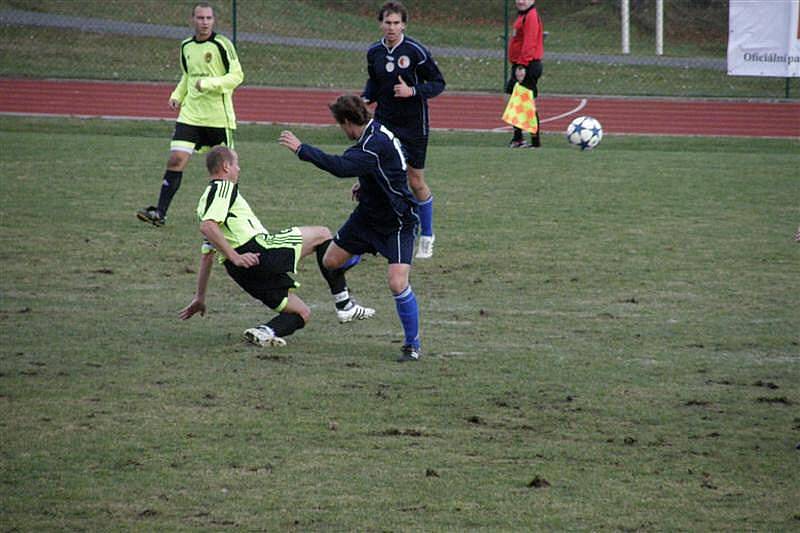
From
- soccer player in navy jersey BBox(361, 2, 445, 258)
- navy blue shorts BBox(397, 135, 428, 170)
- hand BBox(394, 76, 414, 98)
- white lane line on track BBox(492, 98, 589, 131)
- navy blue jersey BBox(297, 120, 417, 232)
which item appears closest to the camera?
navy blue jersey BBox(297, 120, 417, 232)

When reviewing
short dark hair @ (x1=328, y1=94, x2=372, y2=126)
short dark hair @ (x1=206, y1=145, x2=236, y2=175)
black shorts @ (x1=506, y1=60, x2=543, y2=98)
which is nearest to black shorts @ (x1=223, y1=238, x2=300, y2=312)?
short dark hair @ (x1=206, y1=145, x2=236, y2=175)

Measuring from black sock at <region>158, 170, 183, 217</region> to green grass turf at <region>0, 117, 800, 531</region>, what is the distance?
0.87 ft

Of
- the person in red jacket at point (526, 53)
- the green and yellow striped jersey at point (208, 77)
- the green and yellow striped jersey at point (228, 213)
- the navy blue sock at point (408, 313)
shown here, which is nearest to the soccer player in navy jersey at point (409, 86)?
the green and yellow striped jersey at point (208, 77)

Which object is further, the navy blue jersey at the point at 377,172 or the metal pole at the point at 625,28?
the metal pole at the point at 625,28

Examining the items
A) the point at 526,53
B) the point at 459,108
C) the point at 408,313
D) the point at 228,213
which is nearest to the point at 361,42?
the point at 459,108

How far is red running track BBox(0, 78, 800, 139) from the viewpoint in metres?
22.6

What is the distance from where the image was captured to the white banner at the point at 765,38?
21312 millimetres

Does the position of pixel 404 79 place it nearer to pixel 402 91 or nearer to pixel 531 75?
pixel 402 91

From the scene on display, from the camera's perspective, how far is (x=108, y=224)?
12078 mm

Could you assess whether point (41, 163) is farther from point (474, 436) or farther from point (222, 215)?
point (474, 436)

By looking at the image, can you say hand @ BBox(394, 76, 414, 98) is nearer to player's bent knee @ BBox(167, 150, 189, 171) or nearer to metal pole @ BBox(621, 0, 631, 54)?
player's bent knee @ BBox(167, 150, 189, 171)

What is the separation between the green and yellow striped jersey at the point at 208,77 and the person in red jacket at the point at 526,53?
23.3ft

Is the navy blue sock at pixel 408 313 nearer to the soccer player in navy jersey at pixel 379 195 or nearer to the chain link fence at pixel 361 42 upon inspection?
the soccer player in navy jersey at pixel 379 195

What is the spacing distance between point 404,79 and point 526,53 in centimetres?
827
